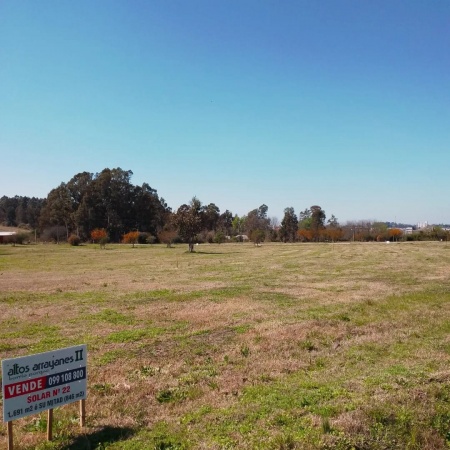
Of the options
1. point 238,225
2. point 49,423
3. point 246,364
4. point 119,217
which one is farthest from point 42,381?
point 238,225

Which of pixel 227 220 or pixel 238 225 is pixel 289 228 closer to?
pixel 227 220

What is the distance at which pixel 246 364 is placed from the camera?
9.05 m

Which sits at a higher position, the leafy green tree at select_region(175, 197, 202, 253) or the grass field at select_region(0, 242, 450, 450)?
the leafy green tree at select_region(175, 197, 202, 253)

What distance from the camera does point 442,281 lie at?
75.2 feet

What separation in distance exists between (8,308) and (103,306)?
11.6 ft

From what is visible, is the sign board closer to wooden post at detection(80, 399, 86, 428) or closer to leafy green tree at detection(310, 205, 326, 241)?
wooden post at detection(80, 399, 86, 428)

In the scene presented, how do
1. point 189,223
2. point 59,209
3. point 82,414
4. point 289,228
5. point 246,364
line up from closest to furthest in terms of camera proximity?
point 82,414
point 246,364
point 189,223
point 59,209
point 289,228

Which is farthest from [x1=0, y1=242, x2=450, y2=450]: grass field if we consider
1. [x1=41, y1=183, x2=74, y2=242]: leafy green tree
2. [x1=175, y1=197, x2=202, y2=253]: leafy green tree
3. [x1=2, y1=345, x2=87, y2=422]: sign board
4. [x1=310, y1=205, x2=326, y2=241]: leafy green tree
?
[x1=310, y1=205, x2=326, y2=241]: leafy green tree

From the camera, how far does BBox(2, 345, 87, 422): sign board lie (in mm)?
5270

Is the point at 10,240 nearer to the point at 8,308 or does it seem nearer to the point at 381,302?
the point at 8,308

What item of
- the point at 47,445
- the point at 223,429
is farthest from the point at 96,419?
the point at 223,429

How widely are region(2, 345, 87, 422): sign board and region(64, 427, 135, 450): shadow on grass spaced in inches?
21.6

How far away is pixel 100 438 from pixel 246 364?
3.87 meters

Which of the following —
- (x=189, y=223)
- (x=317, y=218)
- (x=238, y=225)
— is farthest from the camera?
(x=238, y=225)
